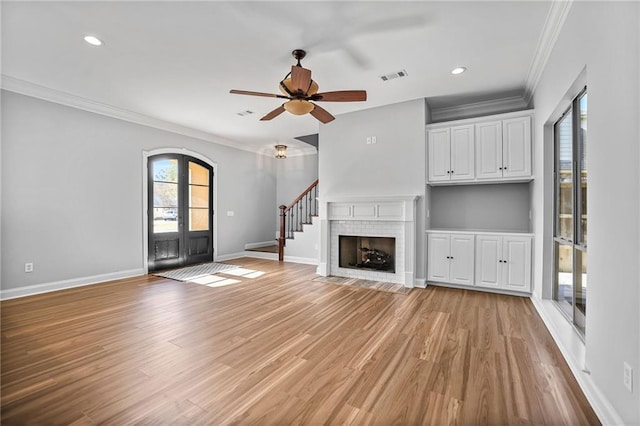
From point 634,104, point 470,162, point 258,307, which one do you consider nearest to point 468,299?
point 470,162

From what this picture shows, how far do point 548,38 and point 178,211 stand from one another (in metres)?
6.66

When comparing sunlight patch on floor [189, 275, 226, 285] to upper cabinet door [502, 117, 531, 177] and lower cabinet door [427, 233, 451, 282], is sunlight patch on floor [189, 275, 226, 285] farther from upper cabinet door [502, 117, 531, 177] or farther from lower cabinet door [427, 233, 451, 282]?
upper cabinet door [502, 117, 531, 177]

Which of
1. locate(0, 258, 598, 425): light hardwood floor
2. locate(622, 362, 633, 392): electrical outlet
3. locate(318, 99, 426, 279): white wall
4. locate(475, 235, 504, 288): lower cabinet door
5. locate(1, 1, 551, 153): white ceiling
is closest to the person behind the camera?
locate(622, 362, 633, 392): electrical outlet

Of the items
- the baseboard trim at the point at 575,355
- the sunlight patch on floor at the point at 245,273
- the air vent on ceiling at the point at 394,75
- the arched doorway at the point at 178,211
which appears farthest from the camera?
the arched doorway at the point at 178,211

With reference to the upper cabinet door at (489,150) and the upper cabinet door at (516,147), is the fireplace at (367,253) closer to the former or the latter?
the upper cabinet door at (489,150)

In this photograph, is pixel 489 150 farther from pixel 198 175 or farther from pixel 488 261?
pixel 198 175

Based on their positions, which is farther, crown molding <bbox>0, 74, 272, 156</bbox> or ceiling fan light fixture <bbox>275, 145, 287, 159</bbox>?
ceiling fan light fixture <bbox>275, 145, 287, 159</bbox>

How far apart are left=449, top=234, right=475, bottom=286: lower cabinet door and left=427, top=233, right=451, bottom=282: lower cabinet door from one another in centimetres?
8

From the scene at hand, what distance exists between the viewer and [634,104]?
1.42m

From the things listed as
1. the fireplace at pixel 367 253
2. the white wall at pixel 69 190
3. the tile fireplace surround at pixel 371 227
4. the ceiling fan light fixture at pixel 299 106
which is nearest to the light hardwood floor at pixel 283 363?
the white wall at pixel 69 190

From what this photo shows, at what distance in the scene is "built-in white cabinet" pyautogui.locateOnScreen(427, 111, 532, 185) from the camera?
4133 millimetres

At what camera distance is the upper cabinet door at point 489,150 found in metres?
4.29

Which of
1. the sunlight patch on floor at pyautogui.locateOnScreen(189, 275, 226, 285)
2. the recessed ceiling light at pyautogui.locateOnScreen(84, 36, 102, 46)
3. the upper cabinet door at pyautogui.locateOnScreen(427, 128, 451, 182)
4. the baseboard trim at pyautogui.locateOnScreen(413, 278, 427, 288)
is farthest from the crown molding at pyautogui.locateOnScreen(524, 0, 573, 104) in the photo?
the sunlight patch on floor at pyautogui.locateOnScreen(189, 275, 226, 285)

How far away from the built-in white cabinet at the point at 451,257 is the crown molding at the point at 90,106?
5.51 m
